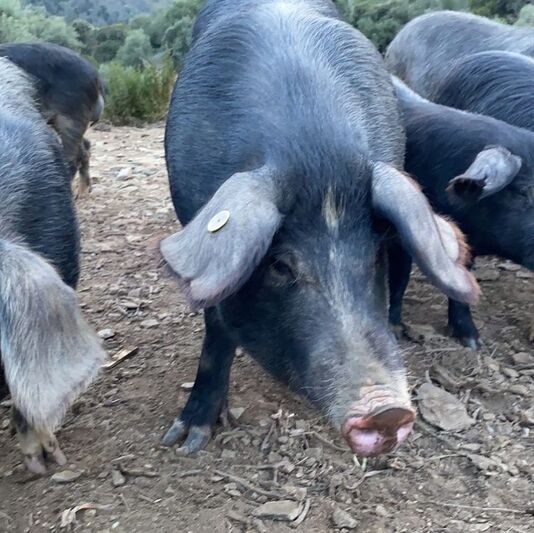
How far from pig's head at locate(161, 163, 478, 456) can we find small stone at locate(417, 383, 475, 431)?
96 cm

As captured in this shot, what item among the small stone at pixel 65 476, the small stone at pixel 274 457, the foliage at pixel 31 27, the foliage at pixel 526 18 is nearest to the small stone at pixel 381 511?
the small stone at pixel 274 457

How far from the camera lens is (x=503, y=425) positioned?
358 cm

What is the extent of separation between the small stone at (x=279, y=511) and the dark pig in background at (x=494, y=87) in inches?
96.9

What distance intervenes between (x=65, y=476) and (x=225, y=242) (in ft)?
4.05

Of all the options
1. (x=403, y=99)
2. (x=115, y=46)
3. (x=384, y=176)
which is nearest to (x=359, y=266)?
(x=384, y=176)

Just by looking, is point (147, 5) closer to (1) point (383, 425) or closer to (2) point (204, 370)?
(2) point (204, 370)

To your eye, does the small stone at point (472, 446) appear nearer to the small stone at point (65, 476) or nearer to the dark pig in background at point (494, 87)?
the small stone at point (65, 476)

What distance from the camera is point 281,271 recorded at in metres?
2.71

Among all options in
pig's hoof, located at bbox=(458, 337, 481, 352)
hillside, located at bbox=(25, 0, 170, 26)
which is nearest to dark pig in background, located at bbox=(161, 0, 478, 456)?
pig's hoof, located at bbox=(458, 337, 481, 352)

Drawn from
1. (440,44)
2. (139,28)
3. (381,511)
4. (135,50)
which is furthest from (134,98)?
(381,511)

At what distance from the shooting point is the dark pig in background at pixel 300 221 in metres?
2.49

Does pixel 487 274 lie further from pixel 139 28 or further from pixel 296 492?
pixel 139 28

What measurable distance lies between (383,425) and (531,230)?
187 cm

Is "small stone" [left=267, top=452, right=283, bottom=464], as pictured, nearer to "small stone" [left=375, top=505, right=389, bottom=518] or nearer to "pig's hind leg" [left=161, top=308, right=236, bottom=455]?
"pig's hind leg" [left=161, top=308, right=236, bottom=455]
